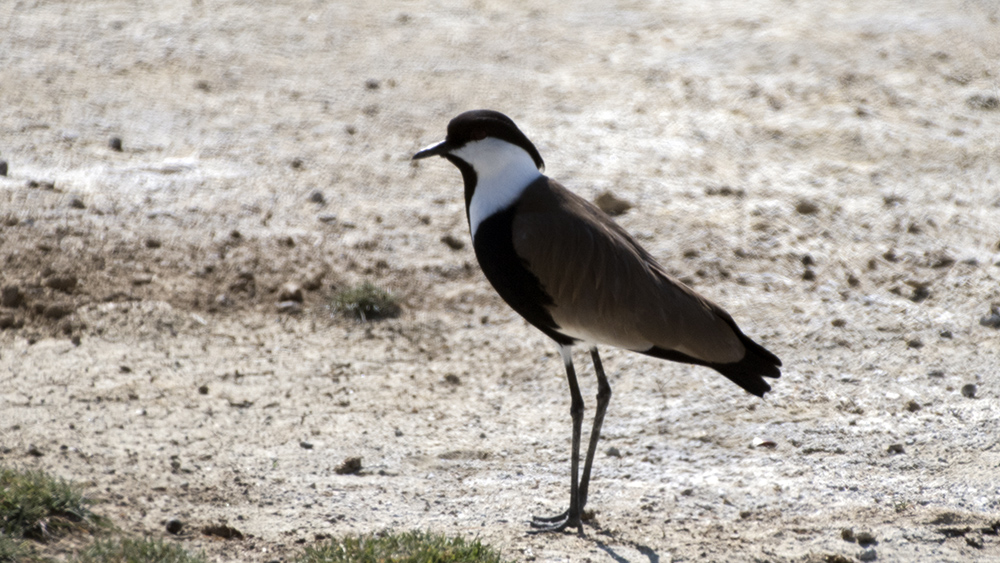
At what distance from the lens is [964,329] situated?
6258 millimetres

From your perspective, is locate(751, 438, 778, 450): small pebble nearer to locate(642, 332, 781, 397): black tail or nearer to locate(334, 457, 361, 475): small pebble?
locate(642, 332, 781, 397): black tail

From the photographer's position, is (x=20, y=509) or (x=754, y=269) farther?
(x=754, y=269)

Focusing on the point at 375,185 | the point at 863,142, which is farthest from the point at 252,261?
the point at 863,142

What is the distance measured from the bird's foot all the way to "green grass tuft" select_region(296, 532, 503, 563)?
1.72 feet

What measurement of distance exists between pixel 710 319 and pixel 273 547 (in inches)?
81.0

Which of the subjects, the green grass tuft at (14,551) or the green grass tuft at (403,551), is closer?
the green grass tuft at (14,551)

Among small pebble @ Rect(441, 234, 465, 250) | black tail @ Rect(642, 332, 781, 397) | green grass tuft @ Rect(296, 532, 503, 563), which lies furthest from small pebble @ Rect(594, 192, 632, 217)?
green grass tuft @ Rect(296, 532, 503, 563)

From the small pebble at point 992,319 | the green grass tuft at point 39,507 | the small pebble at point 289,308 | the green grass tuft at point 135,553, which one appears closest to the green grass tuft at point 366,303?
the small pebble at point 289,308

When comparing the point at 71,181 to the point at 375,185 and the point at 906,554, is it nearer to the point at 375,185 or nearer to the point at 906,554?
the point at 375,185

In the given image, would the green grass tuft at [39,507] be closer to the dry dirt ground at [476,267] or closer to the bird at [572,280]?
the dry dirt ground at [476,267]

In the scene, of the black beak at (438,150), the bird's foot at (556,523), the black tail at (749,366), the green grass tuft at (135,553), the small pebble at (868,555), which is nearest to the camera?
the green grass tuft at (135,553)

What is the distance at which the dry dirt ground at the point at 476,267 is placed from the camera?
4.77 m

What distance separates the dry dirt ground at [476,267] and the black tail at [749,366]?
0.56 m

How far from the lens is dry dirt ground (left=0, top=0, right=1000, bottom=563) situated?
477cm
